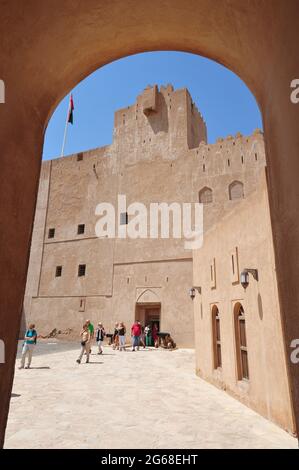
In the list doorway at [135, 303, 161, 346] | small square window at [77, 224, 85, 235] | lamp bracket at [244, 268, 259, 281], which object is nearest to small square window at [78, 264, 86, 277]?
small square window at [77, 224, 85, 235]

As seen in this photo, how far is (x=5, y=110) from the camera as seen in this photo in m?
2.37

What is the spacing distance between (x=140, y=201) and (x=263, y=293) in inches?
659

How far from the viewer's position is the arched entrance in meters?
2.17

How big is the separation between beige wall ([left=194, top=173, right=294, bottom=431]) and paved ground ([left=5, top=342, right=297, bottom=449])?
346 millimetres

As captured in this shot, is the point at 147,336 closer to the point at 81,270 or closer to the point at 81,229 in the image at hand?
the point at 81,270

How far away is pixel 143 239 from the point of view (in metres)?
21.3

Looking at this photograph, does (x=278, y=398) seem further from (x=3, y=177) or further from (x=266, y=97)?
(x=3, y=177)

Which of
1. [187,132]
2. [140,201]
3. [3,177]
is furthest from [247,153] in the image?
[3,177]

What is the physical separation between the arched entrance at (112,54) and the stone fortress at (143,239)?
6.31 meters

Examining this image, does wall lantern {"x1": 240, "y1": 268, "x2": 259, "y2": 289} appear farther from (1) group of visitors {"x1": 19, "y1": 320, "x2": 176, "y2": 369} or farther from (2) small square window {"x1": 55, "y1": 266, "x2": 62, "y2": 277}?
(2) small square window {"x1": 55, "y1": 266, "x2": 62, "y2": 277}

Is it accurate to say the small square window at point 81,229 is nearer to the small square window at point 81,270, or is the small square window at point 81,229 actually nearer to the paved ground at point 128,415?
the small square window at point 81,270

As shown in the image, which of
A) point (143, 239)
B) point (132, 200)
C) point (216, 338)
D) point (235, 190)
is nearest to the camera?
point (216, 338)

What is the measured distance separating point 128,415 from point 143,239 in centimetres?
1596

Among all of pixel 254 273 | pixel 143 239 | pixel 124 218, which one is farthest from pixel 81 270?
pixel 254 273
